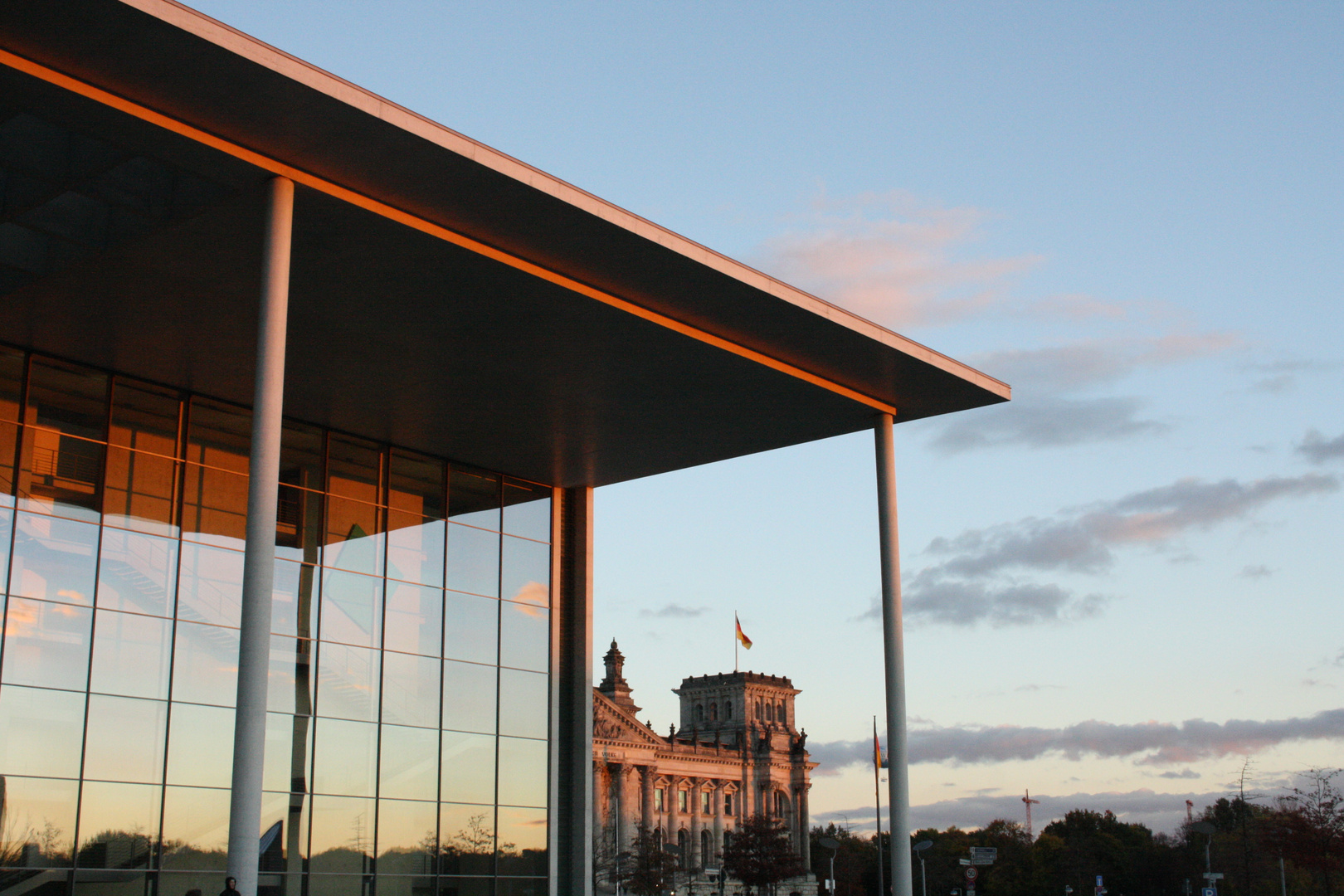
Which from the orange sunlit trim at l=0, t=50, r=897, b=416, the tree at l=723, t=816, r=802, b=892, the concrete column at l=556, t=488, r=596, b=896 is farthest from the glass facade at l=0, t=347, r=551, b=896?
the tree at l=723, t=816, r=802, b=892

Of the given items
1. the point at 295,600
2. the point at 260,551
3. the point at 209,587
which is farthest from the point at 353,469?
the point at 260,551

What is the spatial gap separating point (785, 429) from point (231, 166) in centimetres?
1401

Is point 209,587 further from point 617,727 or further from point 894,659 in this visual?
point 617,727

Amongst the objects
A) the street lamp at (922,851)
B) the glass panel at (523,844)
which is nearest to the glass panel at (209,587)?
the glass panel at (523,844)

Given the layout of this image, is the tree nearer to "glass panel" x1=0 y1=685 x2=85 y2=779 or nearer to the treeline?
the treeline

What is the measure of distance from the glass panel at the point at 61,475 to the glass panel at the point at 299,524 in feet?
12.7

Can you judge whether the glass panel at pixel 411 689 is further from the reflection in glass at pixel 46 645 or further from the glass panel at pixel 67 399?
the glass panel at pixel 67 399

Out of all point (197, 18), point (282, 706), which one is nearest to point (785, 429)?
point (282, 706)

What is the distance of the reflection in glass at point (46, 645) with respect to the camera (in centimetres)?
2219

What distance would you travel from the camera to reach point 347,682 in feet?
88.3

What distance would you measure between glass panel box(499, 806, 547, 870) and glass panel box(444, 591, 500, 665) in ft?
11.2

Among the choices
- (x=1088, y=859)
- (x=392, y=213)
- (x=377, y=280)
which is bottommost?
(x=1088, y=859)

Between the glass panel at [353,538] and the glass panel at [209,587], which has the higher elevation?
the glass panel at [353,538]

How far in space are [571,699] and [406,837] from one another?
17.9 ft
